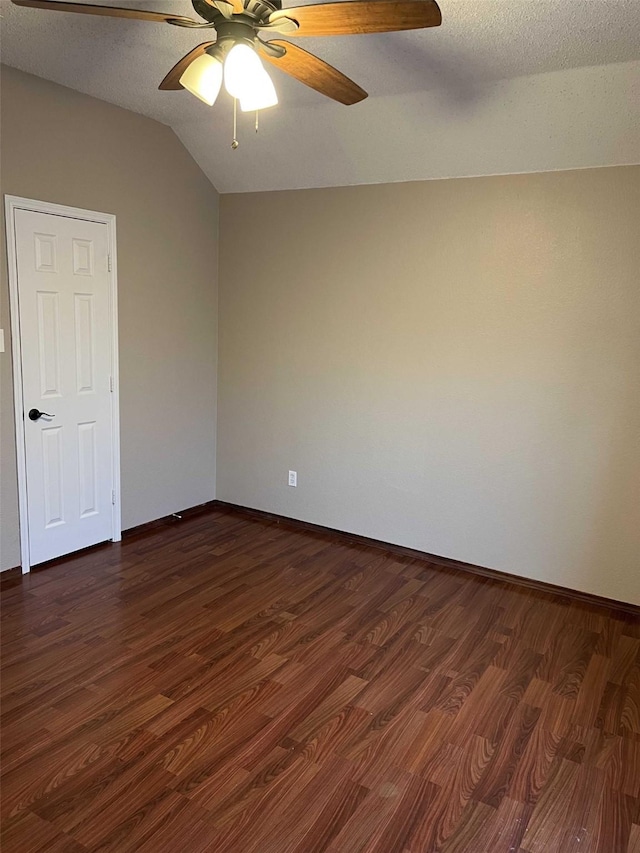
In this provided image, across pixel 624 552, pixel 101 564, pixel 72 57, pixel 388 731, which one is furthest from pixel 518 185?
pixel 101 564

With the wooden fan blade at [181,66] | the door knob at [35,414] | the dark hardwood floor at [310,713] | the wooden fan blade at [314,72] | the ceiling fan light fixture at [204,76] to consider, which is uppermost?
the wooden fan blade at [181,66]

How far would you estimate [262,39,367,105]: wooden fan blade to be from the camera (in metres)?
1.86

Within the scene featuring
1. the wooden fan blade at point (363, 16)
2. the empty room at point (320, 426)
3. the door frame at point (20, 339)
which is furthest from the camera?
the door frame at point (20, 339)

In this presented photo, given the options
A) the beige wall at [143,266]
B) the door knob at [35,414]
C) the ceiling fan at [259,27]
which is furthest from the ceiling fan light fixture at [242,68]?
the door knob at [35,414]

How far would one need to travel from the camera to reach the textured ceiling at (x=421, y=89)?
230 cm

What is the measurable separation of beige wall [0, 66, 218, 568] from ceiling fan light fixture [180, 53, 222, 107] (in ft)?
5.23

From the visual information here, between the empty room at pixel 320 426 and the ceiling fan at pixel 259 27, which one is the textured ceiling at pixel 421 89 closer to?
the empty room at pixel 320 426

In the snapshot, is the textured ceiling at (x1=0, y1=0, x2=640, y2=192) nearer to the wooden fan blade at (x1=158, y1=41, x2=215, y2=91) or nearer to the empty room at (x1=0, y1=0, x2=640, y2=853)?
the empty room at (x1=0, y1=0, x2=640, y2=853)

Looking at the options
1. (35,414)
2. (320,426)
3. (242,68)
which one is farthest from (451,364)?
(35,414)

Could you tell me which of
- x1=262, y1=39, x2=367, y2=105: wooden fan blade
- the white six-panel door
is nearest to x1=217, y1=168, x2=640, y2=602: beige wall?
the white six-panel door

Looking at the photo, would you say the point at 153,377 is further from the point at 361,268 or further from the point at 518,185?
the point at 518,185

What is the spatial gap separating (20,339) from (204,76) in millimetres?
1894

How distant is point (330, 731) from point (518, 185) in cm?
287

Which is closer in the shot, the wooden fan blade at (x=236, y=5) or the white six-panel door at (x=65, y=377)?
the wooden fan blade at (x=236, y=5)
